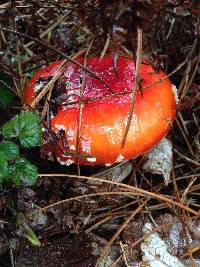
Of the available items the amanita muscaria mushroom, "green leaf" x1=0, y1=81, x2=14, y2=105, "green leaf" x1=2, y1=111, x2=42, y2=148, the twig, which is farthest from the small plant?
the twig

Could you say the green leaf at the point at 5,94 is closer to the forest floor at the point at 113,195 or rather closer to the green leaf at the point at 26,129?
the forest floor at the point at 113,195

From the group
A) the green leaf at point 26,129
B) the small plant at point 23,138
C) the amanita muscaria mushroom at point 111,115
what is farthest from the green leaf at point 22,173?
the amanita muscaria mushroom at point 111,115

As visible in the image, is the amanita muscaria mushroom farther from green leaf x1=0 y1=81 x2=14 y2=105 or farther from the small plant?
green leaf x1=0 y1=81 x2=14 y2=105

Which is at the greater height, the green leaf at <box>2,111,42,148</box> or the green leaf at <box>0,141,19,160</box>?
the green leaf at <box>2,111,42,148</box>

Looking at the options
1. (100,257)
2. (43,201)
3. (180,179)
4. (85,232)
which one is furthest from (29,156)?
(180,179)

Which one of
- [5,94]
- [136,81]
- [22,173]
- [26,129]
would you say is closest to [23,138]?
[26,129]

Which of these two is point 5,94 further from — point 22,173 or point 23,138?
point 22,173
